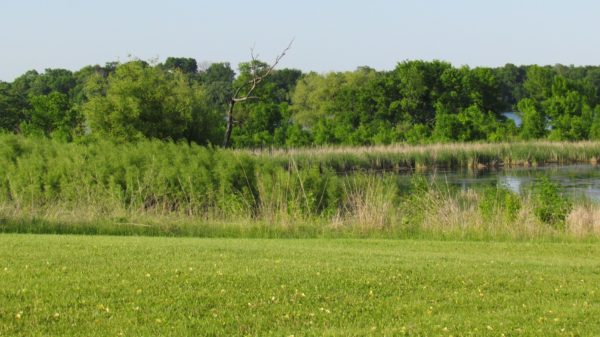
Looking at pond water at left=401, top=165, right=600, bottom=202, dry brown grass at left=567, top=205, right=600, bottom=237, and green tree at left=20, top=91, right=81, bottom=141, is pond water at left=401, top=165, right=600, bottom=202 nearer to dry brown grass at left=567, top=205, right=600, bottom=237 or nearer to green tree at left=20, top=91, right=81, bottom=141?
dry brown grass at left=567, top=205, right=600, bottom=237

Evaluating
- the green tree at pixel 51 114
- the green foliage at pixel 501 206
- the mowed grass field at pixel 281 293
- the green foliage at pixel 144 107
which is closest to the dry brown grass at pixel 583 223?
the green foliage at pixel 501 206

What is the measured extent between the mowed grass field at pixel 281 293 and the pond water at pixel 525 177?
1904 centimetres

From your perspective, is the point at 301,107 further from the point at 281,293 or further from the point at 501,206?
the point at 281,293

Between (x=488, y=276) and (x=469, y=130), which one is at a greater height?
(x=469, y=130)

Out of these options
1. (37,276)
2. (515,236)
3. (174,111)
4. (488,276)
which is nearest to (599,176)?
(174,111)

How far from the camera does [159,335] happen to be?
6.88 metres

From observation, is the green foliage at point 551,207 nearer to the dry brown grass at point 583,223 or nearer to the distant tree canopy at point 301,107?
the dry brown grass at point 583,223

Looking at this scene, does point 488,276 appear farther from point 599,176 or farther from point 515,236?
point 599,176

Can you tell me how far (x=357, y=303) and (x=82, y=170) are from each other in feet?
52.1

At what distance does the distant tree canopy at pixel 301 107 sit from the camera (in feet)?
97.2

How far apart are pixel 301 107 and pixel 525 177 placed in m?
55.8

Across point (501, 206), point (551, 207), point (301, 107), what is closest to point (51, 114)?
point (501, 206)

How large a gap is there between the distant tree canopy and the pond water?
→ 10.5 m

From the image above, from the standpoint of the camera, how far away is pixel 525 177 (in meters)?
36.2
